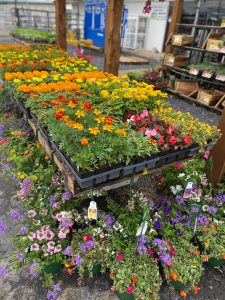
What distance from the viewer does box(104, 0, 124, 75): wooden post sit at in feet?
10.4

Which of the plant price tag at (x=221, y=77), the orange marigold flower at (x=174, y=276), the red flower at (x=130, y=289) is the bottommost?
the red flower at (x=130, y=289)

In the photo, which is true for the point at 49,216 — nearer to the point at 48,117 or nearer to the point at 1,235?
the point at 1,235

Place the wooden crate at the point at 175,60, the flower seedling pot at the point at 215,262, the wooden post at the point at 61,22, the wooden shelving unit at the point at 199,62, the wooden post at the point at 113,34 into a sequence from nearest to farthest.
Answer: the flower seedling pot at the point at 215,262
the wooden post at the point at 113,34
the wooden post at the point at 61,22
the wooden shelving unit at the point at 199,62
the wooden crate at the point at 175,60

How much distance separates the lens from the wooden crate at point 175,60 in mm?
7348

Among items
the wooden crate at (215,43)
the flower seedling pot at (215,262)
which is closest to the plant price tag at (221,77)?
the wooden crate at (215,43)

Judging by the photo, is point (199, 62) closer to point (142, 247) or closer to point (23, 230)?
point (142, 247)

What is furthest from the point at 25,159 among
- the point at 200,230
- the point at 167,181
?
the point at 200,230

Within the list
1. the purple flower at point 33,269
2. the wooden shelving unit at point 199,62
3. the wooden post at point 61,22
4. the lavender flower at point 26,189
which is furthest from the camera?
the wooden shelving unit at point 199,62

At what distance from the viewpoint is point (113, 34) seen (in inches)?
133

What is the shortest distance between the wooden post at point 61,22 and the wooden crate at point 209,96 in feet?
12.8

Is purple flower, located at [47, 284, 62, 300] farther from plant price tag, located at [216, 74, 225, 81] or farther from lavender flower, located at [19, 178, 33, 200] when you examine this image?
plant price tag, located at [216, 74, 225, 81]

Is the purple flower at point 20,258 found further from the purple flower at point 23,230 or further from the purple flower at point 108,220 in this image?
the purple flower at point 108,220

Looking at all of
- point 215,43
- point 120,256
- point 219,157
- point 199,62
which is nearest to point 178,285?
point 120,256

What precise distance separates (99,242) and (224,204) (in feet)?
4.86
